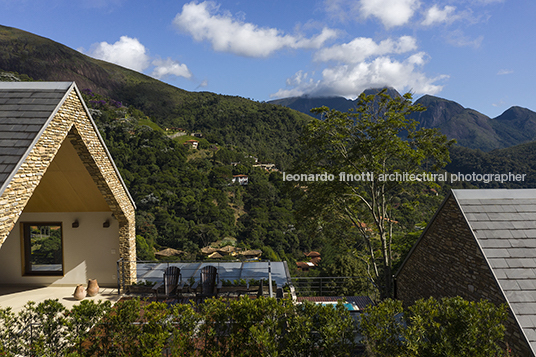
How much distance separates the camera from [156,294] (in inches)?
287

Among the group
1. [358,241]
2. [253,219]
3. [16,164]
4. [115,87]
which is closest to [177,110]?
[115,87]

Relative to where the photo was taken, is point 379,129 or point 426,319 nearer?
point 426,319

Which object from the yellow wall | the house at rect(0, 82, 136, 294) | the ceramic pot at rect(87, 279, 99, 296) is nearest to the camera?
the house at rect(0, 82, 136, 294)

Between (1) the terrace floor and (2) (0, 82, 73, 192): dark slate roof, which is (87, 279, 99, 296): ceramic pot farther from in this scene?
(2) (0, 82, 73, 192): dark slate roof

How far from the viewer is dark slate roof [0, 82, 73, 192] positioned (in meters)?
4.04

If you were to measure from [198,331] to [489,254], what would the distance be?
452 cm

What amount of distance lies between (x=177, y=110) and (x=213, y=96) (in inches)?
574

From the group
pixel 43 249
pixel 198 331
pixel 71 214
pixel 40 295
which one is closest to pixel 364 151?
pixel 198 331

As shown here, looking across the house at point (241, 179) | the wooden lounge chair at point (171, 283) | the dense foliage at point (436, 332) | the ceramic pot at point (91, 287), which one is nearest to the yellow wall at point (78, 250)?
the ceramic pot at point (91, 287)

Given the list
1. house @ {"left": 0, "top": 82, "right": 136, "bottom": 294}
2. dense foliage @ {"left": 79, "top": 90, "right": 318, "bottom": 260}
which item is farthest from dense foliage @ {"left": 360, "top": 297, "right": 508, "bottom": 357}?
dense foliage @ {"left": 79, "top": 90, "right": 318, "bottom": 260}

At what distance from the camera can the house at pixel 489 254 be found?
4.08m

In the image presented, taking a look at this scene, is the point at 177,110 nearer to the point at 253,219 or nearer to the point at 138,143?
the point at 138,143

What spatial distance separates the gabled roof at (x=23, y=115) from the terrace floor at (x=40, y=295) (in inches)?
191

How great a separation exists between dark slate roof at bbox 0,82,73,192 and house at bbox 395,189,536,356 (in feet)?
22.7
